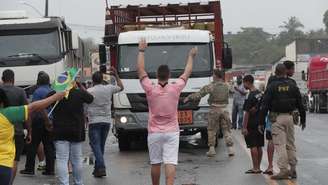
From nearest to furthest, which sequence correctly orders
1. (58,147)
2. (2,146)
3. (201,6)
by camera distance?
(2,146)
(58,147)
(201,6)

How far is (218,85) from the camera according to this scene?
14.2m

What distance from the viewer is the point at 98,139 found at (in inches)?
458

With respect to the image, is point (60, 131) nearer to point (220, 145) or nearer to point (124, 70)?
point (124, 70)

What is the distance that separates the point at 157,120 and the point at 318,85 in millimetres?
31064

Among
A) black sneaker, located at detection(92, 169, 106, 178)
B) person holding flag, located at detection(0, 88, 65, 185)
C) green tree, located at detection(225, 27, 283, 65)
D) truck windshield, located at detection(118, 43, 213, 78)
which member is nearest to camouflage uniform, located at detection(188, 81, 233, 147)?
truck windshield, located at detection(118, 43, 213, 78)

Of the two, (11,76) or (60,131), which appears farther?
(11,76)

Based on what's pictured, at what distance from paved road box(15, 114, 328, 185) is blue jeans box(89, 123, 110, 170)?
29 cm

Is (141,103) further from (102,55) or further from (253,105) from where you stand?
(253,105)

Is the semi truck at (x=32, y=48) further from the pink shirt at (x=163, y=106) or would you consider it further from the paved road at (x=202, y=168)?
the pink shirt at (x=163, y=106)

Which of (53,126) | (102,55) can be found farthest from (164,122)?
(102,55)

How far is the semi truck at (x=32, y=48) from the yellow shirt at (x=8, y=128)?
953 cm

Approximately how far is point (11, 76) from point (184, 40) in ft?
17.4

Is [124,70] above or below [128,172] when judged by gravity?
above

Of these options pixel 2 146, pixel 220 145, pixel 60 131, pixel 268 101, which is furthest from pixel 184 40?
pixel 2 146
